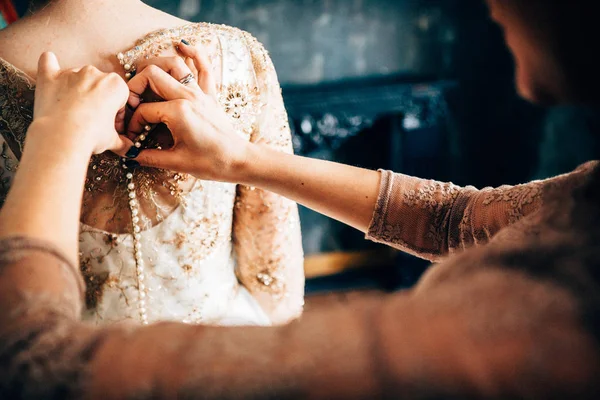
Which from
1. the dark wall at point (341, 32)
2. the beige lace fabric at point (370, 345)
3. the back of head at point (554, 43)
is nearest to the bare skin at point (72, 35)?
the beige lace fabric at point (370, 345)

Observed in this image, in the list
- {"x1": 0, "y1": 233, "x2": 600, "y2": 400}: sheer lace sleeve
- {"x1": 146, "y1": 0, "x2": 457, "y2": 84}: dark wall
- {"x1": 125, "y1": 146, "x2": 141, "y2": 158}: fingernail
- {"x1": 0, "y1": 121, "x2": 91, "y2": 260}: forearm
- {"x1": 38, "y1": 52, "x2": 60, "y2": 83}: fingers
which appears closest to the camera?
{"x1": 0, "y1": 233, "x2": 600, "y2": 400}: sheer lace sleeve

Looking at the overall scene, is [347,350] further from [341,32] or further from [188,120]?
[341,32]

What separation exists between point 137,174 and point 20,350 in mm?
406

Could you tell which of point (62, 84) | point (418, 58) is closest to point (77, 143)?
point (62, 84)

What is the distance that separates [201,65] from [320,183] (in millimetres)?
275

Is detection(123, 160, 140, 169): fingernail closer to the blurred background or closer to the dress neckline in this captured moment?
the dress neckline

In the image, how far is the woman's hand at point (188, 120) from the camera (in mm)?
640

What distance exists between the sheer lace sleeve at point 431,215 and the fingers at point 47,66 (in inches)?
20.7

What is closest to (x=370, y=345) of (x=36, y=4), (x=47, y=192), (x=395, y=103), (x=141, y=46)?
(x=47, y=192)

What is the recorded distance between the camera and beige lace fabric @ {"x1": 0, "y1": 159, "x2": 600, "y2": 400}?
30cm

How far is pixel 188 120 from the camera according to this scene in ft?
2.10

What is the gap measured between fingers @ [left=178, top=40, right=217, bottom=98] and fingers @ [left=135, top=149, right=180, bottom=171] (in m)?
0.11

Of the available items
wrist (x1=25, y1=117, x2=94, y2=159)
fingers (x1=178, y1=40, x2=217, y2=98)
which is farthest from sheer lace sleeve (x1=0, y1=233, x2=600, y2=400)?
fingers (x1=178, y1=40, x2=217, y2=98)

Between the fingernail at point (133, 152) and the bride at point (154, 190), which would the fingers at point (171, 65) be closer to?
the bride at point (154, 190)
